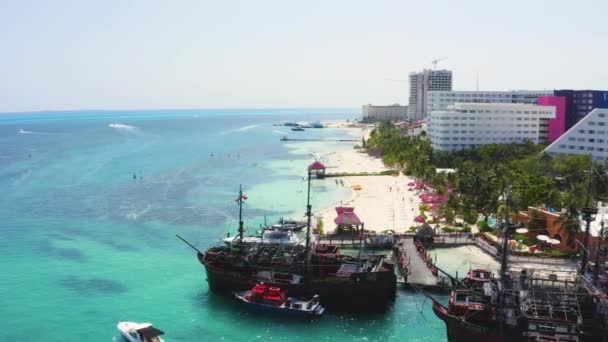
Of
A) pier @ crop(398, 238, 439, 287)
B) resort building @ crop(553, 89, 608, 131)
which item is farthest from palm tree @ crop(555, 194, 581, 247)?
resort building @ crop(553, 89, 608, 131)

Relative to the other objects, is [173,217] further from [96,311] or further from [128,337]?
[128,337]

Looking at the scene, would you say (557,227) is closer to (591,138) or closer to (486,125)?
(591,138)

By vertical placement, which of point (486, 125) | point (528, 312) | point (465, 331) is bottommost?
point (465, 331)

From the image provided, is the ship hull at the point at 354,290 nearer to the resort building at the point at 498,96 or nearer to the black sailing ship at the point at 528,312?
the black sailing ship at the point at 528,312

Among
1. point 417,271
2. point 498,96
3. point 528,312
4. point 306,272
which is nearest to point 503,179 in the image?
point 417,271

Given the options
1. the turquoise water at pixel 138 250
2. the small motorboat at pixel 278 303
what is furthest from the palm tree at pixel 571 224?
the small motorboat at pixel 278 303

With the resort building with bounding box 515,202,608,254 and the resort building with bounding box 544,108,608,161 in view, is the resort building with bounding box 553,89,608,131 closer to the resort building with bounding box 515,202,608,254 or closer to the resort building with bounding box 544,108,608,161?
the resort building with bounding box 544,108,608,161

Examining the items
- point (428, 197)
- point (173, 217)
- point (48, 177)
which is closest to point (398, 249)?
point (428, 197)

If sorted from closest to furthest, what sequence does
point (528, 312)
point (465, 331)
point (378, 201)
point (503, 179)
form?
point (528, 312) → point (465, 331) → point (503, 179) → point (378, 201)
